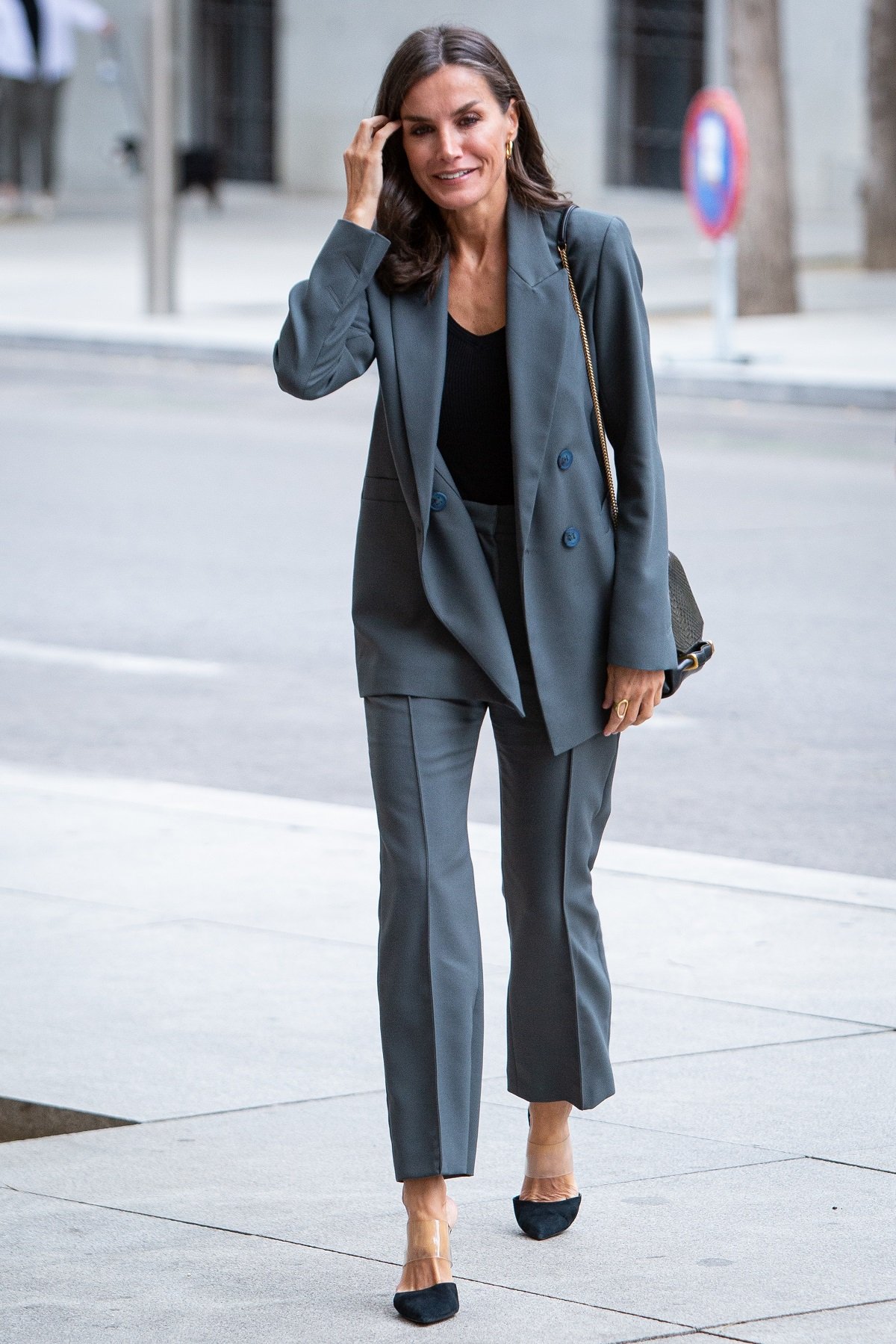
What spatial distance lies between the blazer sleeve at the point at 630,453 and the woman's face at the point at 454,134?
22 centimetres

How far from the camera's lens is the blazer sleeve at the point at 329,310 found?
3564mm

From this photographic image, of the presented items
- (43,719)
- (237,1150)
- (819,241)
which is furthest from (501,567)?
(819,241)

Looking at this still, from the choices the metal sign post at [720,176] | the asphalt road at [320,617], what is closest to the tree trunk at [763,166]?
the metal sign post at [720,176]

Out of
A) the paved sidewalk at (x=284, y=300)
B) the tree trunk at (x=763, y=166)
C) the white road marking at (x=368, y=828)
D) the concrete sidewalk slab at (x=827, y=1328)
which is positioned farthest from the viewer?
the tree trunk at (x=763, y=166)

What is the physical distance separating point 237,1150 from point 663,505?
133 centimetres

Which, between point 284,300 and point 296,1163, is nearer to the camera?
point 296,1163

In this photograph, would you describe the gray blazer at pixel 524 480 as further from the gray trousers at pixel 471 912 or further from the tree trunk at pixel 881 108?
the tree trunk at pixel 881 108

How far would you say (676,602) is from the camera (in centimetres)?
383

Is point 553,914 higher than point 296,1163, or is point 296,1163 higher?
point 553,914

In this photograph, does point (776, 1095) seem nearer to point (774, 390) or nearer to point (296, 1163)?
point (296, 1163)

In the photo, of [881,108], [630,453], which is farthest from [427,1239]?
[881,108]

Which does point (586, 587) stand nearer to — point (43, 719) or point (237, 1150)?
point (237, 1150)

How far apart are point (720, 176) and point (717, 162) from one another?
0.10m

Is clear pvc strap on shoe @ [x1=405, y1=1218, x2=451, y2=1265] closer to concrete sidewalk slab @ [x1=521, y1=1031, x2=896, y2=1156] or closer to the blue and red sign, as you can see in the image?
concrete sidewalk slab @ [x1=521, y1=1031, x2=896, y2=1156]
